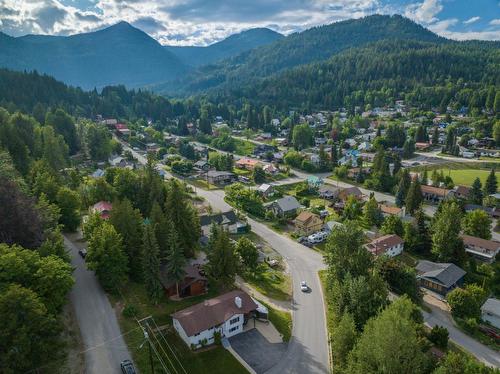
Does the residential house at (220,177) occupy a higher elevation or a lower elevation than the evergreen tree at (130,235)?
lower

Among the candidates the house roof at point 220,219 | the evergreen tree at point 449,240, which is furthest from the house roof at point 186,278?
the evergreen tree at point 449,240

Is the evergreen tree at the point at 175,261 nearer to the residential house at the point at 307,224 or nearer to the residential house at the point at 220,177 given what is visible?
the residential house at the point at 307,224

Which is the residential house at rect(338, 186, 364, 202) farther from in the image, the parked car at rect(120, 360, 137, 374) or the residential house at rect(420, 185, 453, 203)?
the parked car at rect(120, 360, 137, 374)

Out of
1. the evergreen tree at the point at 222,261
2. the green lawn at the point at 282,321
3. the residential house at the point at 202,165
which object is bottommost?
the residential house at the point at 202,165

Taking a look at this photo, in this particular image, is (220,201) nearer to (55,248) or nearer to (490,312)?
(55,248)

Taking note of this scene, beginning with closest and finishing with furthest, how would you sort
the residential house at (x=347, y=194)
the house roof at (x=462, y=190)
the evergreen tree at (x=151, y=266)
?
the evergreen tree at (x=151, y=266), the residential house at (x=347, y=194), the house roof at (x=462, y=190)

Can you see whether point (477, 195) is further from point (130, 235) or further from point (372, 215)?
point (130, 235)

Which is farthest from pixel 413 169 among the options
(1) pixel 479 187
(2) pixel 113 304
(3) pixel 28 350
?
(3) pixel 28 350
